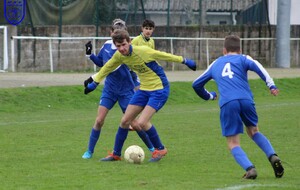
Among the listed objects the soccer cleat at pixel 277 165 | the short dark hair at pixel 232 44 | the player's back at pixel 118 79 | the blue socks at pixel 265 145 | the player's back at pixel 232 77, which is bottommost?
the soccer cleat at pixel 277 165

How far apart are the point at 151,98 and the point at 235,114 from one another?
201cm

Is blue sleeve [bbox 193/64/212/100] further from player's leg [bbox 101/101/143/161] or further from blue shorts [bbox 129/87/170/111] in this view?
player's leg [bbox 101/101/143/161]

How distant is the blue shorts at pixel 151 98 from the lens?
12.0 meters

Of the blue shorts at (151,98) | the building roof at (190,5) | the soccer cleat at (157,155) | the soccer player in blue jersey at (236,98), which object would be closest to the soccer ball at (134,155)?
the soccer cleat at (157,155)

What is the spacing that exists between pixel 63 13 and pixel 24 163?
1957 cm

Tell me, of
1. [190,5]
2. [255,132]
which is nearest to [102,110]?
[255,132]

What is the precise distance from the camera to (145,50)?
38.9 ft

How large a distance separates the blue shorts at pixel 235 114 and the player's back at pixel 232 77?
0.07 m

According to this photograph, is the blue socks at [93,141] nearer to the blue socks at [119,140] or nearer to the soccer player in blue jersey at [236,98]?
the blue socks at [119,140]

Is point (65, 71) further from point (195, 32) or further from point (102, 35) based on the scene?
point (195, 32)

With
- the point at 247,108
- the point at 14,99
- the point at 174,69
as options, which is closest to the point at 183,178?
the point at 247,108

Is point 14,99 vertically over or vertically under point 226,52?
under

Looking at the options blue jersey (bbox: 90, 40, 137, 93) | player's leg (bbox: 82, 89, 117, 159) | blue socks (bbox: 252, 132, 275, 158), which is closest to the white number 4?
blue socks (bbox: 252, 132, 275, 158)

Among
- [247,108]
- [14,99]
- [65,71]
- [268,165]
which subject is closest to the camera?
[247,108]
